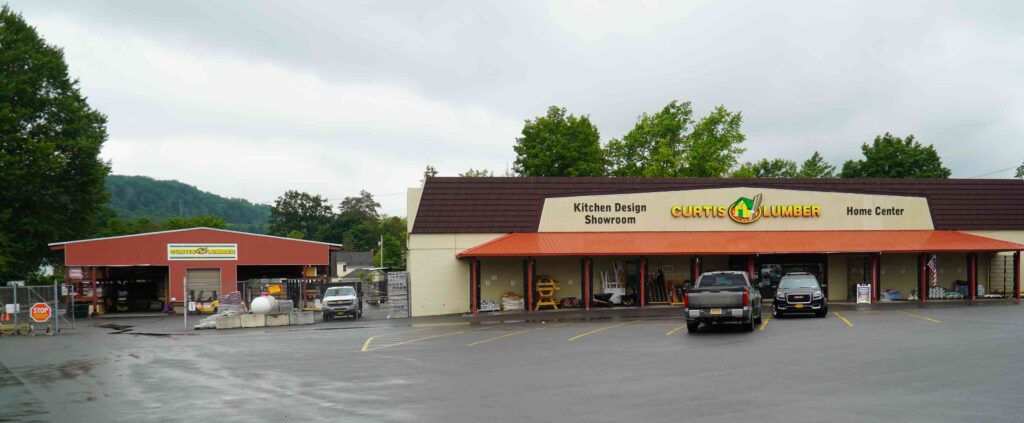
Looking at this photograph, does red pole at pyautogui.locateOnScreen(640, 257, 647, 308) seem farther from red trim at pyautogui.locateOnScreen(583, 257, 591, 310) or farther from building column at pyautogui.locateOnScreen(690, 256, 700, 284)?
red trim at pyautogui.locateOnScreen(583, 257, 591, 310)

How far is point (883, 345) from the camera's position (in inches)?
683

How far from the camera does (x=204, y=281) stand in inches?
1777

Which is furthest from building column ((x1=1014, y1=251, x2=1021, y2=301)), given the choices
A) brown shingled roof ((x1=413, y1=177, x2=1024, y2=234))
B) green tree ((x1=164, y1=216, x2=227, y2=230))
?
green tree ((x1=164, y1=216, x2=227, y2=230))

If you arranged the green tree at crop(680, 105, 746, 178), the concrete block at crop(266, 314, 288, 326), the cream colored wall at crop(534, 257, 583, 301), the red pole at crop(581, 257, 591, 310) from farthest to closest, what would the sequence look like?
the green tree at crop(680, 105, 746, 178) < the cream colored wall at crop(534, 257, 583, 301) < the red pole at crop(581, 257, 591, 310) < the concrete block at crop(266, 314, 288, 326)

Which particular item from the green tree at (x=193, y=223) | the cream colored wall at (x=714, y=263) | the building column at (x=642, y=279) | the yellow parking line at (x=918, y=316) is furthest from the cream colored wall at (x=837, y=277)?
the green tree at (x=193, y=223)

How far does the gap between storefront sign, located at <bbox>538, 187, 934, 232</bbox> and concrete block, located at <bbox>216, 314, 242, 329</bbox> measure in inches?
559

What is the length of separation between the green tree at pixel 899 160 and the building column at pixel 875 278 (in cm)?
4042

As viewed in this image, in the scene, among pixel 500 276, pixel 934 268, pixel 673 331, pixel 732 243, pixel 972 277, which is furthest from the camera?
pixel 934 268

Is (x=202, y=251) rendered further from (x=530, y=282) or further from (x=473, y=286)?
(x=530, y=282)

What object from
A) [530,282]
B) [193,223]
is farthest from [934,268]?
[193,223]

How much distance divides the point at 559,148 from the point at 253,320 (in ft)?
127

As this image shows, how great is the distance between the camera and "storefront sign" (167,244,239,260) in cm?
4459

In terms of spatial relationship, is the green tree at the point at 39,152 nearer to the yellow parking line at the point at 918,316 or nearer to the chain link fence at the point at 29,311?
the chain link fence at the point at 29,311

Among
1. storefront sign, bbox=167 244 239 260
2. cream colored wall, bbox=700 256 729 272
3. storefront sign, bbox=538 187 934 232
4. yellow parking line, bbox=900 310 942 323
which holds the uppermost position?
storefront sign, bbox=538 187 934 232
